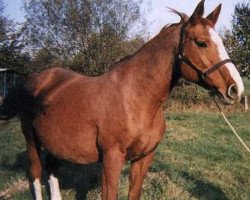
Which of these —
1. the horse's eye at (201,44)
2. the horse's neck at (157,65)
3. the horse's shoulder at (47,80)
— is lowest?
the horse's shoulder at (47,80)

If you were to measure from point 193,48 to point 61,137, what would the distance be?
202 centimetres

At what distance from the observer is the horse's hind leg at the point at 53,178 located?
5.58 metres

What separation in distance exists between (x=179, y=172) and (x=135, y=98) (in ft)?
10.4

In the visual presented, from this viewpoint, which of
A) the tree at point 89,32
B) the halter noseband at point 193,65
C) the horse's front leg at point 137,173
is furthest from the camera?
the tree at point 89,32

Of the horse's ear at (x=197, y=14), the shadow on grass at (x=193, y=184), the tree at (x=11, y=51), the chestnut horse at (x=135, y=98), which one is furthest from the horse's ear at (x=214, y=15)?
the tree at (x=11, y=51)

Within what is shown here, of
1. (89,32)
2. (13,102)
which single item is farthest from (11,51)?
(13,102)

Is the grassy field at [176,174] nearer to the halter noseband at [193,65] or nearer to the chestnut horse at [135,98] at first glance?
the chestnut horse at [135,98]

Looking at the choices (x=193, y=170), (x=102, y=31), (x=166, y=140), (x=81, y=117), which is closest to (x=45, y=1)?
(x=102, y=31)

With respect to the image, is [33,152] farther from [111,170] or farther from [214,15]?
[214,15]

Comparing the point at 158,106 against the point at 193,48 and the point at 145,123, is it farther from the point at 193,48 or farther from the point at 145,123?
the point at 193,48

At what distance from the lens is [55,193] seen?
558 centimetres

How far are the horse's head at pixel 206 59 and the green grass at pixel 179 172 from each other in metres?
2.39

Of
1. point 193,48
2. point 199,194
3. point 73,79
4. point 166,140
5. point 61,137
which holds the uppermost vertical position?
point 193,48

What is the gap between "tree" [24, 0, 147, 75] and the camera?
20391 millimetres
